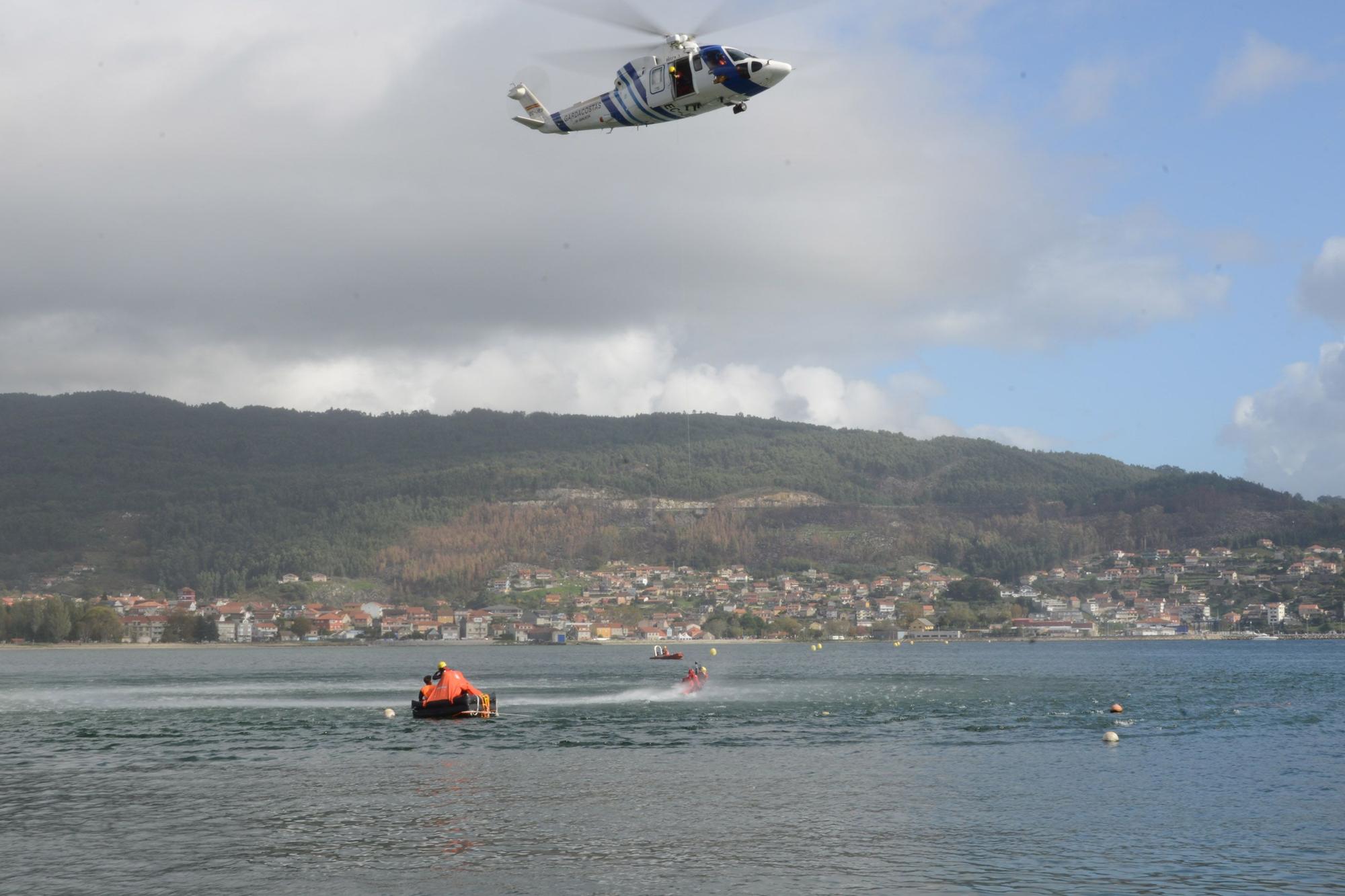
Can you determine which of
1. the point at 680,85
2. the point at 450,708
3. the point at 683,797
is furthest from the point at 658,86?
the point at 450,708

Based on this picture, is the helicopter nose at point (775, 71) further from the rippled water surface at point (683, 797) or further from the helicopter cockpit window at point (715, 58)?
the rippled water surface at point (683, 797)

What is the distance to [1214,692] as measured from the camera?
91188mm

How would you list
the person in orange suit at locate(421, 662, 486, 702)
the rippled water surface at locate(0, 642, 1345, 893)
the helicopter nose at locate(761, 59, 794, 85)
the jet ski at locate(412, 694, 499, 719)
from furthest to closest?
1. the person in orange suit at locate(421, 662, 486, 702)
2. the jet ski at locate(412, 694, 499, 719)
3. the helicopter nose at locate(761, 59, 794, 85)
4. the rippled water surface at locate(0, 642, 1345, 893)

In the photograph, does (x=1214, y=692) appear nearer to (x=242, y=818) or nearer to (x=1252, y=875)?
(x=1252, y=875)

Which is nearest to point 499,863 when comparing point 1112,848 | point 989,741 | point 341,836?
point 341,836

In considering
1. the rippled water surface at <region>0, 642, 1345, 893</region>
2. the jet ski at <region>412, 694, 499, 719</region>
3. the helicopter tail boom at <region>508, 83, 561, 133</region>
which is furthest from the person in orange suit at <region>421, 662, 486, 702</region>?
the helicopter tail boom at <region>508, 83, 561, 133</region>

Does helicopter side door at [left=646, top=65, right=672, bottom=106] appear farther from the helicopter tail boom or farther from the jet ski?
the jet ski

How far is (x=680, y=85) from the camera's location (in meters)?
42.7

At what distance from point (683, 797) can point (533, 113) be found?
28302 millimetres

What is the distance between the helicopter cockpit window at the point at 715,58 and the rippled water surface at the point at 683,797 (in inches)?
918

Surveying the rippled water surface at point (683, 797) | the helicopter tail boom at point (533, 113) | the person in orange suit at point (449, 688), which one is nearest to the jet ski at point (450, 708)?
the person in orange suit at point (449, 688)

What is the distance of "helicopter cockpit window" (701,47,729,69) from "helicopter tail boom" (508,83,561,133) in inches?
→ 424

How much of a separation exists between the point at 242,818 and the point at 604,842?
36.8 feet

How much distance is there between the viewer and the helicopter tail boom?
51594 mm
